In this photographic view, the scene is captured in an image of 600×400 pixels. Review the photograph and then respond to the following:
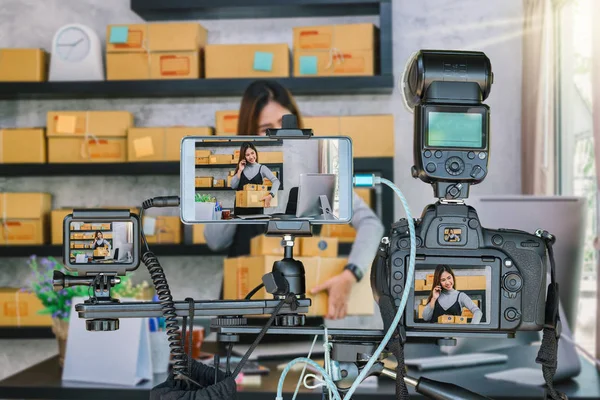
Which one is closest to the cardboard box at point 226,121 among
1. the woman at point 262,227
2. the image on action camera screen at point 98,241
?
the woman at point 262,227

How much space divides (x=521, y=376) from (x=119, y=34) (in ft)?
8.16

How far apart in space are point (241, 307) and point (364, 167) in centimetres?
257

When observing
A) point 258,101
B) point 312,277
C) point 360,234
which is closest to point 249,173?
point 312,277

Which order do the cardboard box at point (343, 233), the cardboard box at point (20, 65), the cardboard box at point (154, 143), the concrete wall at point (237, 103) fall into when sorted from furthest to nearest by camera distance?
the concrete wall at point (237, 103) < the cardboard box at point (20, 65) < the cardboard box at point (154, 143) < the cardboard box at point (343, 233)

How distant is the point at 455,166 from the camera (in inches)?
28.2

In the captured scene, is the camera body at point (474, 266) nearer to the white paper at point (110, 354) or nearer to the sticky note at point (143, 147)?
the white paper at point (110, 354)

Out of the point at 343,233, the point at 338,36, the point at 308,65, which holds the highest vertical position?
the point at 338,36

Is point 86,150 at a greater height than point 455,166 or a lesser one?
greater

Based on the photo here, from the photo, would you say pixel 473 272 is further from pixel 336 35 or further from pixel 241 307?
pixel 336 35

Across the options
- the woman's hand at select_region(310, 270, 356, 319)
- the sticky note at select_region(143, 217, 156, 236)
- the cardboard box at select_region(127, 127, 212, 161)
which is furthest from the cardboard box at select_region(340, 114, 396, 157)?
the woman's hand at select_region(310, 270, 356, 319)

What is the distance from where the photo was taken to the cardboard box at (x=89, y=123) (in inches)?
133

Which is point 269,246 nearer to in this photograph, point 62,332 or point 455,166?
point 62,332

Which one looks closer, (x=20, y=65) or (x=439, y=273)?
(x=439, y=273)

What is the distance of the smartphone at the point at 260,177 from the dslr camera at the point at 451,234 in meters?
0.08
